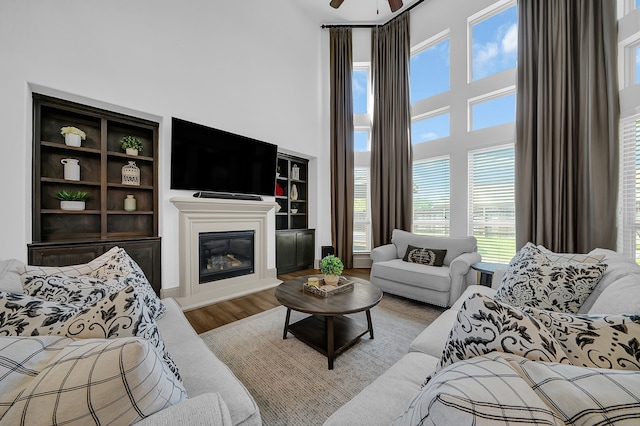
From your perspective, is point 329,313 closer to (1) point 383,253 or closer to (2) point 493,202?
(1) point 383,253

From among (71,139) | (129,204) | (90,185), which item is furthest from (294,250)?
(71,139)

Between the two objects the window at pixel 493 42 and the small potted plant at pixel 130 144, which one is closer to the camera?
the small potted plant at pixel 130 144

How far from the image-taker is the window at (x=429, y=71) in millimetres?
4141

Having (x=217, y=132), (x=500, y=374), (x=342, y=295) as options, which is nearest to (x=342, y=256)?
(x=342, y=295)

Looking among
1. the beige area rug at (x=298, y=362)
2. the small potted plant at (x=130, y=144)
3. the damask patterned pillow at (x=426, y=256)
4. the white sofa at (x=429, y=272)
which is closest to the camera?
the beige area rug at (x=298, y=362)

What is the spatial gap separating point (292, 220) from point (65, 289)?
154 inches

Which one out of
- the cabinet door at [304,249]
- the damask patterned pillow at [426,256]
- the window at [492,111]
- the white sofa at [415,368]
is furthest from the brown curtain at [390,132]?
the white sofa at [415,368]

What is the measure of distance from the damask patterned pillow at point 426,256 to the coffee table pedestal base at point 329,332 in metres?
1.39

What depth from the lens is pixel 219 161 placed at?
3234mm

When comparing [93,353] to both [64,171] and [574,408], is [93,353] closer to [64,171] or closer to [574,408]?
[574,408]

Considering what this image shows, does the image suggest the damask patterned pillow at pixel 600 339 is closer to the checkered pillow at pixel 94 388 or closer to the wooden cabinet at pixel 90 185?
the checkered pillow at pixel 94 388

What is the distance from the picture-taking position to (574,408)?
404 mm

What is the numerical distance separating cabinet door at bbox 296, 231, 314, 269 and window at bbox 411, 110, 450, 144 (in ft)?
8.84

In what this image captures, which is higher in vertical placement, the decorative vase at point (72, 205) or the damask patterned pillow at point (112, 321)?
the decorative vase at point (72, 205)
